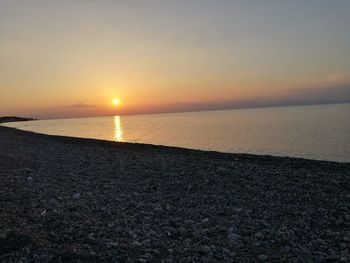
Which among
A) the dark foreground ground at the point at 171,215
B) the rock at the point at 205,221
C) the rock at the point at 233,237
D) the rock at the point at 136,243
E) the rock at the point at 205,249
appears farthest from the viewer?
the rock at the point at 205,221

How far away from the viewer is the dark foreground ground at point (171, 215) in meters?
9.76

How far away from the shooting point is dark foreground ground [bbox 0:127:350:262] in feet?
32.0

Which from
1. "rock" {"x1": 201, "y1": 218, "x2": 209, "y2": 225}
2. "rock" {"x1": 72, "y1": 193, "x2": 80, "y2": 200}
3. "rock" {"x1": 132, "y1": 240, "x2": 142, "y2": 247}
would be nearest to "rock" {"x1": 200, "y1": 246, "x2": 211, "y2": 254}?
"rock" {"x1": 132, "y1": 240, "x2": 142, "y2": 247}

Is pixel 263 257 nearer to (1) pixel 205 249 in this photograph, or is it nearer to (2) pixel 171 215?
(1) pixel 205 249

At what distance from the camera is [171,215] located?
44.3 ft

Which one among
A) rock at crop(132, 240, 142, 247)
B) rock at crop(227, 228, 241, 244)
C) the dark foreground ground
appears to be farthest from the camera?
rock at crop(227, 228, 241, 244)

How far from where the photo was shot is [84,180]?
19.6 m

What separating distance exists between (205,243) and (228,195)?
20.7 feet

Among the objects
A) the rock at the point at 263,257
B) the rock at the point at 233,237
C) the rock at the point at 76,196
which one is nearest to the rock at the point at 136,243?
the rock at the point at 233,237

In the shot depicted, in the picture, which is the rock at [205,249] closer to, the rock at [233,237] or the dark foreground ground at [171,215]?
the dark foreground ground at [171,215]

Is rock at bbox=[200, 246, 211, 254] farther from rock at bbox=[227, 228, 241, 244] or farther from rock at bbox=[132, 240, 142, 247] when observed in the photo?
rock at bbox=[132, 240, 142, 247]

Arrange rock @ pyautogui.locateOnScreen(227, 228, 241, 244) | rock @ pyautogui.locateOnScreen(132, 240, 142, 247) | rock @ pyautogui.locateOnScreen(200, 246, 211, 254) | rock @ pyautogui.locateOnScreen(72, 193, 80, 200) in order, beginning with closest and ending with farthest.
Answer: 1. rock @ pyautogui.locateOnScreen(200, 246, 211, 254)
2. rock @ pyautogui.locateOnScreen(132, 240, 142, 247)
3. rock @ pyautogui.locateOnScreen(227, 228, 241, 244)
4. rock @ pyautogui.locateOnScreen(72, 193, 80, 200)

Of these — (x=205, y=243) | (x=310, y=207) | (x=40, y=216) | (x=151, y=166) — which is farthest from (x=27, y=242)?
(x=151, y=166)

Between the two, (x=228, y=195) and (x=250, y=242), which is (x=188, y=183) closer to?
(x=228, y=195)
